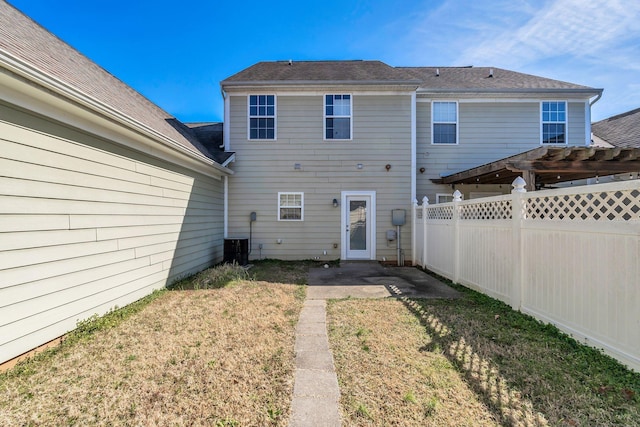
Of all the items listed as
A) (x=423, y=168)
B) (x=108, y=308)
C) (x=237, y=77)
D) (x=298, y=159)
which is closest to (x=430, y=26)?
(x=423, y=168)

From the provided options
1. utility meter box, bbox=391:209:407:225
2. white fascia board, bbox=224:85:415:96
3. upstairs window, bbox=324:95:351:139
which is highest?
white fascia board, bbox=224:85:415:96

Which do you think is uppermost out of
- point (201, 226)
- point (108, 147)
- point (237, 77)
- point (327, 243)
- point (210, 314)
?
point (237, 77)

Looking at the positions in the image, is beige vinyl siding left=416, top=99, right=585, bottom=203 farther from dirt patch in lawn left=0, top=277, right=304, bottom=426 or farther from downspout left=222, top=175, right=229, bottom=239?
dirt patch in lawn left=0, top=277, right=304, bottom=426

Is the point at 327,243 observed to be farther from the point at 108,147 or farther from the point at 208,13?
the point at 208,13

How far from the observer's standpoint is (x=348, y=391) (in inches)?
91.4

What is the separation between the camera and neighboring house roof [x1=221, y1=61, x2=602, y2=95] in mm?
8719

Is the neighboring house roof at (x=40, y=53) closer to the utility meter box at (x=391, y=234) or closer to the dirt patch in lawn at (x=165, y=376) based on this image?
the dirt patch in lawn at (x=165, y=376)

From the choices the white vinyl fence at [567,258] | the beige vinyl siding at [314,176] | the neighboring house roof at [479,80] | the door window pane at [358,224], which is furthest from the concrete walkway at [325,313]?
the neighboring house roof at [479,80]

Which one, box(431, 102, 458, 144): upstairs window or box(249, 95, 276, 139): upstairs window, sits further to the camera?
box(431, 102, 458, 144): upstairs window

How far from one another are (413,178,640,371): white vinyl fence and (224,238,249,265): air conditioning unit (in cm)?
564

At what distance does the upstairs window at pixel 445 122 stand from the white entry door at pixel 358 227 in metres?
3.22

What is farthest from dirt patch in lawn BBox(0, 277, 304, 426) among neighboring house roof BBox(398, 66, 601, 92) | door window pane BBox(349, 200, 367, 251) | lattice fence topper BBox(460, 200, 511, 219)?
neighboring house roof BBox(398, 66, 601, 92)

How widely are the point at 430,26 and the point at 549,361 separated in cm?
892

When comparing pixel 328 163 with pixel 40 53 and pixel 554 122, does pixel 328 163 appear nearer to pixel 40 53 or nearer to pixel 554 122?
pixel 40 53
